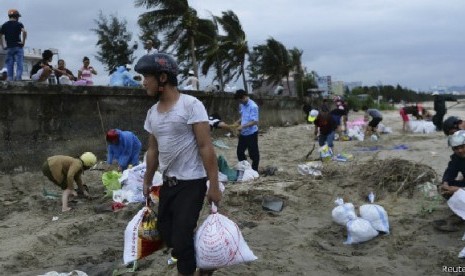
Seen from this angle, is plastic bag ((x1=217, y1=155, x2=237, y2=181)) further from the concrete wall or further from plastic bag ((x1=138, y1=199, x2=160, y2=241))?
plastic bag ((x1=138, y1=199, x2=160, y2=241))

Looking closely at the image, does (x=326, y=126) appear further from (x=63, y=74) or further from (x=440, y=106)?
(x=63, y=74)

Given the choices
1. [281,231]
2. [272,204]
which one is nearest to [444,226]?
[281,231]

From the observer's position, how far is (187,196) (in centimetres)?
299

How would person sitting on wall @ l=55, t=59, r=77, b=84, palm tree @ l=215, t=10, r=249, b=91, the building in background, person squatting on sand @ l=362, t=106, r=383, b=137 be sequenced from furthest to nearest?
the building in background < palm tree @ l=215, t=10, r=249, b=91 < person squatting on sand @ l=362, t=106, r=383, b=137 < person sitting on wall @ l=55, t=59, r=77, b=84

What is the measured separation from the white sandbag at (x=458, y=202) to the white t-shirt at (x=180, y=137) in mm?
2652

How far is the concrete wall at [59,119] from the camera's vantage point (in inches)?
318

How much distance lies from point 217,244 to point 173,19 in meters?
18.9

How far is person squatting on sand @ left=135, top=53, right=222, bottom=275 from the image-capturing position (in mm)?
2943

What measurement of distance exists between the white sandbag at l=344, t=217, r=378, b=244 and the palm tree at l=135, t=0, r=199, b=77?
631 inches

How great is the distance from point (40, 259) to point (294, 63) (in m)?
37.7

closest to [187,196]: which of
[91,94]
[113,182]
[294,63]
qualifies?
[113,182]

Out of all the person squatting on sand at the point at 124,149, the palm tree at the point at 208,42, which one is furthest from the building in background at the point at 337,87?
the person squatting on sand at the point at 124,149

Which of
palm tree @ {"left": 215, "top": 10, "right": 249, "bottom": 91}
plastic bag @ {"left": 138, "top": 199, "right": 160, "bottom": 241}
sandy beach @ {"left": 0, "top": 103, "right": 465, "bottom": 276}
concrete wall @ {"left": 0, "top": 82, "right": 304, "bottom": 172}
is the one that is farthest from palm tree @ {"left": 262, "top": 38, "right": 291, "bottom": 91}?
plastic bag @ {"left": 138, "top": 199, "right": 160, "bottom": 241}

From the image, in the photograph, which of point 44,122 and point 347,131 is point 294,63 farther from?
point 44,122
